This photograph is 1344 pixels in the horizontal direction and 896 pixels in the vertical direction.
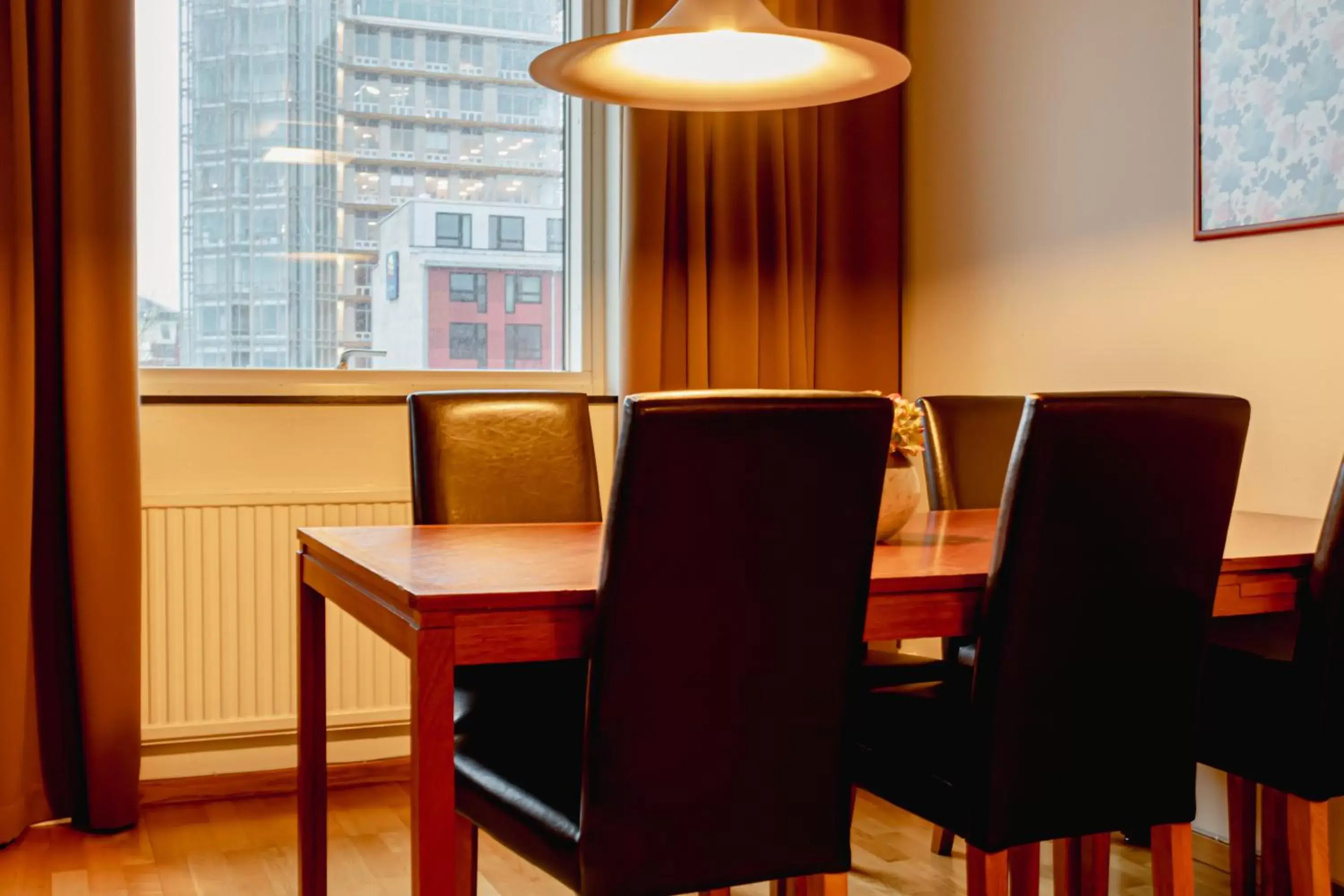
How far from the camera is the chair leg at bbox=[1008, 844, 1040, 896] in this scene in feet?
6.20

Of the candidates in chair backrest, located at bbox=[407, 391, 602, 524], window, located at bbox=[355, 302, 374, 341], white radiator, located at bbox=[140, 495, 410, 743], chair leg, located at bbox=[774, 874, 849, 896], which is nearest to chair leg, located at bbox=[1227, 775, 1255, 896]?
chair leg, located at bbox=[774, 874, 849, 896]

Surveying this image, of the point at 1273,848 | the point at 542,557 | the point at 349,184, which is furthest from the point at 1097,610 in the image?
the point at 349,184

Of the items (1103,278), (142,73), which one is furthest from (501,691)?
(142,73)

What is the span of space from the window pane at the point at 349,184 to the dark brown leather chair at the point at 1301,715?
2.12 m

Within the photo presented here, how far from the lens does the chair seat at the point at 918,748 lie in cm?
174

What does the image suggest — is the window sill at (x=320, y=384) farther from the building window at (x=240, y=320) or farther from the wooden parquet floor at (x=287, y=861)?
the wooden parquet floor at (x=287, y=861)

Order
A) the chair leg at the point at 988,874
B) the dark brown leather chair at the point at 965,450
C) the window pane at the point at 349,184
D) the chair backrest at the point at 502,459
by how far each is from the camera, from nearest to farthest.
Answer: the chair leg at the point at 988,874 < the chair backrest at the point at 502,459 < the dark brown leather chair at the point at 965,450 < the window pane at the point at 349,184

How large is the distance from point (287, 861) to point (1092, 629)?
1.79 metres

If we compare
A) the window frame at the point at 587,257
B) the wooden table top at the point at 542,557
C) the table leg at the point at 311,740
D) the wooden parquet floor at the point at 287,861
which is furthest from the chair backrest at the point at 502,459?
the window frame at the point at 587,257

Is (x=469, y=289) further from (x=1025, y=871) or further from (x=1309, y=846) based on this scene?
(x=1309, y=846)

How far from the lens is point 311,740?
2127 mm

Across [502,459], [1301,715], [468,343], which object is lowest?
[1301,715]

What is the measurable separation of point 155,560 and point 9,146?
0.96 meters

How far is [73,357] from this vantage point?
285 cm
